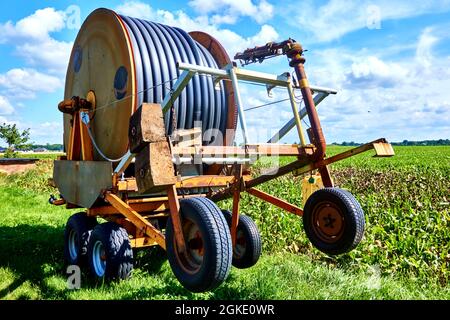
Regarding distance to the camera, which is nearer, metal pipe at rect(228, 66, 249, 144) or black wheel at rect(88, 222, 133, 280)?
metal pipe at rect(228, 66, 249, 144)

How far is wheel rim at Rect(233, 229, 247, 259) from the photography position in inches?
202

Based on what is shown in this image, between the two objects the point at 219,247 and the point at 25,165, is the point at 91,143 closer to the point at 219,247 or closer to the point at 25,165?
the point at 219,247

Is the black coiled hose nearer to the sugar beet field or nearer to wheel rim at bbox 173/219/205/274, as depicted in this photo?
the sugar beet field

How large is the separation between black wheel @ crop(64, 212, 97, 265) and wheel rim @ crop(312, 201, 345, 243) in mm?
3093

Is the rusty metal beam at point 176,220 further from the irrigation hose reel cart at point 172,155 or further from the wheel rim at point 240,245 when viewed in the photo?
the wheel rim at point 240,245

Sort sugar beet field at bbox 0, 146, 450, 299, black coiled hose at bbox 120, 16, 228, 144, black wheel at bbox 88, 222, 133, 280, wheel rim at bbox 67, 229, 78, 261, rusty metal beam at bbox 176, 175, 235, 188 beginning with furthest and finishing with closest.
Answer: wheel rim at bbox 67, 229, 78, 261 → black coiled hose at bbox 120, 16, 228, 144 → rusty metal beam at bbox 176, 175, 235, 188 → black wheel at bbox 88, 222, 133, 280 → sugar beet field at bbox 0, 146, 450, 299

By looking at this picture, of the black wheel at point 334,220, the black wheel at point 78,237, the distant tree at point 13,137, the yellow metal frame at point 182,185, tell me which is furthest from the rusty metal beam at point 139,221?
the distant tree at point 13,137

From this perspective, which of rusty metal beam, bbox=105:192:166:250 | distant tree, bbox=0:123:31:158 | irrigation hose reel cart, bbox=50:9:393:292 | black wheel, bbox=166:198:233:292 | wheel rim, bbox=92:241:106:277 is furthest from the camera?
distant tree, bbox=0:123:31:158

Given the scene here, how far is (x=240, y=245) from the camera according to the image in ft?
17.1

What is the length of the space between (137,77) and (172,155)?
202 centimetres

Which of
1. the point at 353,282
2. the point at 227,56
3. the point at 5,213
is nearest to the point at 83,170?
the point at 227,56

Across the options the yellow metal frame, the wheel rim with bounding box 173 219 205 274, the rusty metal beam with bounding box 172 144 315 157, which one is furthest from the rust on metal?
the wheel rim with bounding box 173 219 205 274

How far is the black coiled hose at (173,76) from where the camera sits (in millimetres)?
4973

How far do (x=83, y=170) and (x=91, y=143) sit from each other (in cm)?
43
